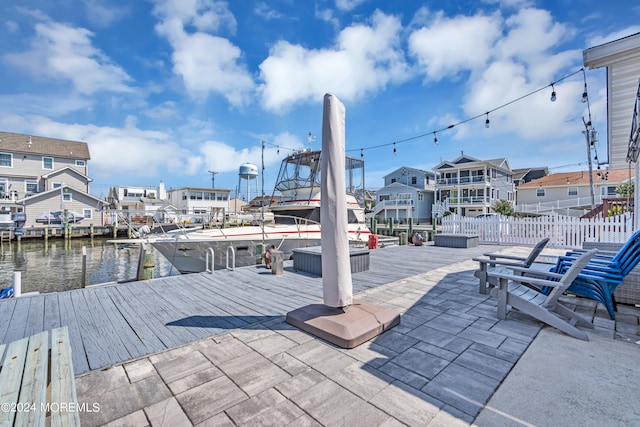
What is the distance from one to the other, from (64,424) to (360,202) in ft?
41.0

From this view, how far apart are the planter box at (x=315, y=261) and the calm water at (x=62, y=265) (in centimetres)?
424

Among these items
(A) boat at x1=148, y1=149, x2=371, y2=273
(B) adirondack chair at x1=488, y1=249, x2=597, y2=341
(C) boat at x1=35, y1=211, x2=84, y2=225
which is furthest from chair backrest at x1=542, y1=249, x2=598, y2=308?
(C) boat at x1=35, y1=211, x2=84, y2=225

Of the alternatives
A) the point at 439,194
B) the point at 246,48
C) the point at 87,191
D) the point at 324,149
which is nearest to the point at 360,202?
the point at 246,48

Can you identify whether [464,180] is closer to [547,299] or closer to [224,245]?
[224,245]

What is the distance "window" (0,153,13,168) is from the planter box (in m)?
32.4

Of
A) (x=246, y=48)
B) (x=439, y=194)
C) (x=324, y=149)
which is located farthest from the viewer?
(x=439, y=194)

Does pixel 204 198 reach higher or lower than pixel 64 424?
higher

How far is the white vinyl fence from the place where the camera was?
8109 millimetres

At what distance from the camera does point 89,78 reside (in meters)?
9.23

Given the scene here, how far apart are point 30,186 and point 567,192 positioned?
5083 centimetres

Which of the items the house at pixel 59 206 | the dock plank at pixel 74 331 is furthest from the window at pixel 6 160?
the dock plank at pixel 74 331

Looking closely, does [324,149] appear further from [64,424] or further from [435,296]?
[435,296]

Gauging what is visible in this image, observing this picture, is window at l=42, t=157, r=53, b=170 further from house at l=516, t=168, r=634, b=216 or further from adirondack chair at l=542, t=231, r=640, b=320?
house at l=516, t=168, r=634, b=216

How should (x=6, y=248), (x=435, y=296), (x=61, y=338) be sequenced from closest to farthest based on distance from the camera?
(x=61, y=338)
(x=435, y=296)
(x=6, y=248)
